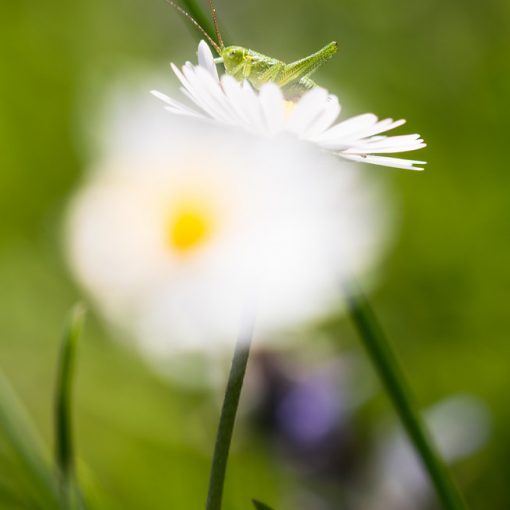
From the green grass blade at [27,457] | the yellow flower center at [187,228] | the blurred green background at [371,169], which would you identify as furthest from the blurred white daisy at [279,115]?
the yellow flower center at [187,228]

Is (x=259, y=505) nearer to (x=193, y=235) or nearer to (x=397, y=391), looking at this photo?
(x=397, y=391)

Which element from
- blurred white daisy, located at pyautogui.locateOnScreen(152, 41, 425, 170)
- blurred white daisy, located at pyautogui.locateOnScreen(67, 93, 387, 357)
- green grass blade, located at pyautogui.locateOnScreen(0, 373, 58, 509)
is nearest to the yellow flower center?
blurred white daisy, located at pyautogui.locateOnScreen(67, 93, 387, 357)

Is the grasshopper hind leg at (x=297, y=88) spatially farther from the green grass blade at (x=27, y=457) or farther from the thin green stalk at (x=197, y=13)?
the green grass blade at (x=27, y=457)

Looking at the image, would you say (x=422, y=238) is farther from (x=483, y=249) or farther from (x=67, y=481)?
(x=67, y=481)

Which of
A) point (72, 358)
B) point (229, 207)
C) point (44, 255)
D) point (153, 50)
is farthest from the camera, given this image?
point (153, 50)

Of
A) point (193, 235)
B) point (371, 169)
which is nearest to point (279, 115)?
point (193, 235)

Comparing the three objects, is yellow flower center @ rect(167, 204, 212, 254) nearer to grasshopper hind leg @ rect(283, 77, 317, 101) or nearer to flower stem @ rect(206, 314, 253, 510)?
grasshopper hind leg @ rect(283, 77, 317, 101)

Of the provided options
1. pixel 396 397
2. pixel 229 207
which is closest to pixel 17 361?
pixel 229 207
